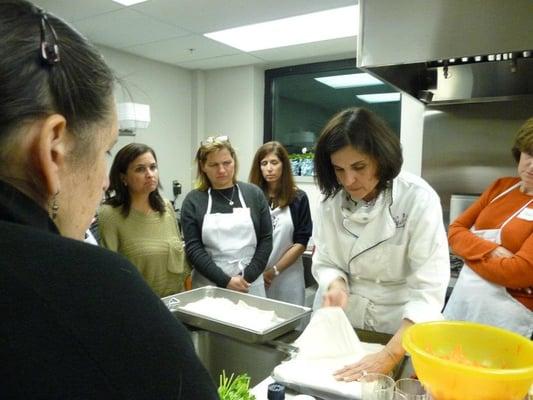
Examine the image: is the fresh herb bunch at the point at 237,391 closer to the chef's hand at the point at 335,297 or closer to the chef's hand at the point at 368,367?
the chef's hand at the point at 368,367

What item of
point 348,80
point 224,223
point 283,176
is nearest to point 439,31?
point 224,223

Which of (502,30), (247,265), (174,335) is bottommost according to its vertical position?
(247,265)

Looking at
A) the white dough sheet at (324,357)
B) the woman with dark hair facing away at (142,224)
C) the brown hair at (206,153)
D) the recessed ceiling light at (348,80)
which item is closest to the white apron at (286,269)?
the brown hair at (206,153)

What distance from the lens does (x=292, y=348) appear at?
1083 millimetres

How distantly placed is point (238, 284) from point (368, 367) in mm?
1031

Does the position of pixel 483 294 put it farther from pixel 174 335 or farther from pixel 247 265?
pixel 174 335

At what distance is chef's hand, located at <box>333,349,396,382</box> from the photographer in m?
0.89

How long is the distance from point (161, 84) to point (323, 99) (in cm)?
141

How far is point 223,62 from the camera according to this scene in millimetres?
3523

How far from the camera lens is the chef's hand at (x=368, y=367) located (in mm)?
890

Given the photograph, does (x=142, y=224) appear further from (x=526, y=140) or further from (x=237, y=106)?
(x=237, y=106)

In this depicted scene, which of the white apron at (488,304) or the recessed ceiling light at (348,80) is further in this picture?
the recessed ceiling light at (348,80)

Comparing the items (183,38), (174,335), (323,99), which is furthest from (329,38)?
(174,335)

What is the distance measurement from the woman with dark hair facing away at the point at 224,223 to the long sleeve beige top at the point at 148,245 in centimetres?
9
